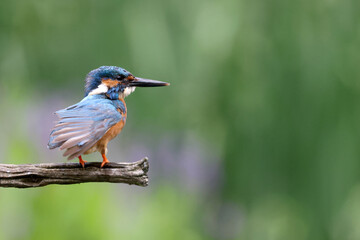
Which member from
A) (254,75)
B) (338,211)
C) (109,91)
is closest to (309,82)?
(254,75)

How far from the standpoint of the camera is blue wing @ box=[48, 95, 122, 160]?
0.76 meters

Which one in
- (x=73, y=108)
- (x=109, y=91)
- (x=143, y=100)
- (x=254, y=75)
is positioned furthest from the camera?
(x=254, y=75)

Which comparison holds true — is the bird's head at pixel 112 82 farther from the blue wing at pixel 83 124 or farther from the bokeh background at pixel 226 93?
the bokeh background at pixel 226 93

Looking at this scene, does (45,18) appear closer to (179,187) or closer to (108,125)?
(179,187)

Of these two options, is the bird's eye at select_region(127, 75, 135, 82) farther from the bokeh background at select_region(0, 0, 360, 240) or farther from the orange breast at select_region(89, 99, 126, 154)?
the bokeh background at select_region(0, 0, 360, 240)

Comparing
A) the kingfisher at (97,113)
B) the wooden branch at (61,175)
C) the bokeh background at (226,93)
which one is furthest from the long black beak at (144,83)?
the bokeh background at (226,93)

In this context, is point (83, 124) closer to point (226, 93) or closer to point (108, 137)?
point (108, 137)

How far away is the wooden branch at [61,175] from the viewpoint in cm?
80

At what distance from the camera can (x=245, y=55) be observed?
2.83m

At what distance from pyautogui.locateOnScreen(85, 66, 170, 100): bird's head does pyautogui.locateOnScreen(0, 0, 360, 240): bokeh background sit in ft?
5.05

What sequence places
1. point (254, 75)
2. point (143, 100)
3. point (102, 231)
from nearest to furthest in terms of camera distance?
1. point (102, 231)
2. point (143, 100)
3. point (254, 75)

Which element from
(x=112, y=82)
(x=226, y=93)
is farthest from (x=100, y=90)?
(x=226, y=93)

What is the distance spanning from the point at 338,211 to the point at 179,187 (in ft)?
2.36

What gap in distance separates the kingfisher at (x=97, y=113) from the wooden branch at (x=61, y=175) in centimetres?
3
